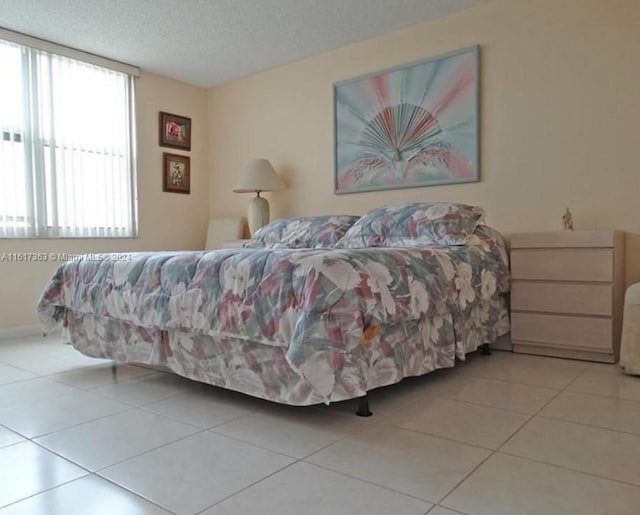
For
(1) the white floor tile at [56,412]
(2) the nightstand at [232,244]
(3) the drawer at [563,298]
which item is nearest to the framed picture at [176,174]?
(2) the nightstand at [232,244]

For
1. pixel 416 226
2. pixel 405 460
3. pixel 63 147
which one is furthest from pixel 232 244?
pixel 405 460

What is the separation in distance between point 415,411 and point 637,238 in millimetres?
1709

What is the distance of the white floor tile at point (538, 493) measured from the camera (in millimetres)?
1120

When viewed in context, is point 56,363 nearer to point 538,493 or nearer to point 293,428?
point 293,428

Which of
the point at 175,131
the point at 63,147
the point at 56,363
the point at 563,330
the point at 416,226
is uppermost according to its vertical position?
the point at 175,131

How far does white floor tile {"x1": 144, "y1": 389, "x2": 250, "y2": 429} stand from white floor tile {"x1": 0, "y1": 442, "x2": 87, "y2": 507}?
43 cm

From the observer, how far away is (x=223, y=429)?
1.67 m

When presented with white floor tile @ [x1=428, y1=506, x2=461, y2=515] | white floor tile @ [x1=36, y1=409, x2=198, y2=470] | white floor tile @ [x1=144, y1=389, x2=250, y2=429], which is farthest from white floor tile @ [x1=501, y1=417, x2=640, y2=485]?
white floor tile @ [x1=36, y1=409, x2=198, y2=470]

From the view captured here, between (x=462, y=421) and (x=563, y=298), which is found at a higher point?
(x=563, y=298)

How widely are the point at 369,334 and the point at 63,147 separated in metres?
3.17

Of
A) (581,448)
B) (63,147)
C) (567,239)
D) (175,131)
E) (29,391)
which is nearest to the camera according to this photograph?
(581,448)

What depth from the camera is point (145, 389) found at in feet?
7.14

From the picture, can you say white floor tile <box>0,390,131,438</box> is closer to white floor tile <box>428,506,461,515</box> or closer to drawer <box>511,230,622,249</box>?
white floor tile <box>428,506,461,515</box>

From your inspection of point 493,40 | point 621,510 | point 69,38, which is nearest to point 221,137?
point 69,38
